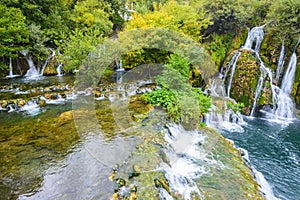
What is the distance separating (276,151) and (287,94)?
554 centimetres

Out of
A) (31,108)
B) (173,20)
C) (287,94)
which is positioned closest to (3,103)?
(31,108)

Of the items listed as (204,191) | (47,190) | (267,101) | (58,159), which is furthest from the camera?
(267,101)

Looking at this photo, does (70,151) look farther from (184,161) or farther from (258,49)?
(258,49)

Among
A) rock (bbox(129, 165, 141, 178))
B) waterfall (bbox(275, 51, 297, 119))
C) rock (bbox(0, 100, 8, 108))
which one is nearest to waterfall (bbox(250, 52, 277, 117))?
waterfall (bbox(275, 51, 297, 119))

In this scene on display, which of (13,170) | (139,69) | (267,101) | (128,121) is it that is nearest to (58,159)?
(13,170)

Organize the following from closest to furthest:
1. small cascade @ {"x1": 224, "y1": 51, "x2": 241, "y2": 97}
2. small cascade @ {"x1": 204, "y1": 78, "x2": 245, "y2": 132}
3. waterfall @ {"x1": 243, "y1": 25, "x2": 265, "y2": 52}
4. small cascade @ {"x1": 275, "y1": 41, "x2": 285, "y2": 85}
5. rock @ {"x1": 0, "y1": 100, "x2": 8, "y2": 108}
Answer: rock @ {"x1": 0, "y1": 100, "x2": 8, "y2": 108}
small cascade @ {"x1": 204, "y1": 78, "x2": 245, "y2": 132}
small cascade @ {"x1": 275, "y1": 41, "x2": 285, "y2": 85}
small cascade @ {"x1": 224, "y1": 51, "x2": 241, "y2": 97}
waterfall @ {"x1": 243, "y1": 25, "x2": 265, "y2": 52}

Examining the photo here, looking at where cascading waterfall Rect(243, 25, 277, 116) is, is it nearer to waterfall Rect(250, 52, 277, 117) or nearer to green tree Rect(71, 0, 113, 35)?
waterfall Rect(250, 52, 277, 117)

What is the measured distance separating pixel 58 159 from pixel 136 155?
180 cm

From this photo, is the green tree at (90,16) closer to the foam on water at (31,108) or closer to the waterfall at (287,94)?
the foam on water at (31,108)

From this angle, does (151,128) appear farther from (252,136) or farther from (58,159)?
(252,136)

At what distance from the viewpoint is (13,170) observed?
4207 millimetres

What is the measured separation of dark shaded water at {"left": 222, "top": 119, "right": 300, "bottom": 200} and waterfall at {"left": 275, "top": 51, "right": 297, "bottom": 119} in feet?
2.34

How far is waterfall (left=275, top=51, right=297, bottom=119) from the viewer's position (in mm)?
10875

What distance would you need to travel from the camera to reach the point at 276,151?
746 centimetres
